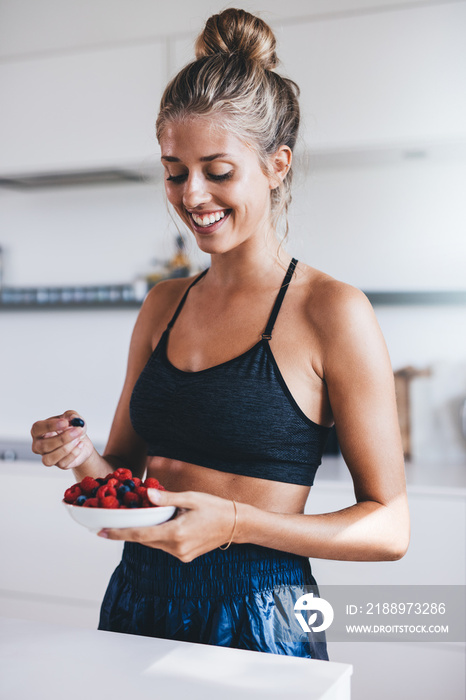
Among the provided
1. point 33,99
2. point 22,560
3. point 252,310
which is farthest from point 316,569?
point 33,99

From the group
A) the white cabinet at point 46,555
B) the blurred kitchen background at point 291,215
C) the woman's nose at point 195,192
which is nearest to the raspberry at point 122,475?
the woman's nose at point 195,192

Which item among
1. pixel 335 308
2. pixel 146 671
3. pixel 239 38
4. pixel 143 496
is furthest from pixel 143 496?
pixel 239 38

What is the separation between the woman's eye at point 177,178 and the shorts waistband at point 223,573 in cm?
62

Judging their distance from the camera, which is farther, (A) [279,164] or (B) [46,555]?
(B) [46,555]

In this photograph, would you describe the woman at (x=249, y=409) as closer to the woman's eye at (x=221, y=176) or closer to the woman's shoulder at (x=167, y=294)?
the woman's eye at (x=221, y=176)

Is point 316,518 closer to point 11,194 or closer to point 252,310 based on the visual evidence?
point 252,310

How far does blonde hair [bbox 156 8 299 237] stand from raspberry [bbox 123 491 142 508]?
2.01 ft

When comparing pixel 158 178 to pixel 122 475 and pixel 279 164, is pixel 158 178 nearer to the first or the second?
pixel 279 164

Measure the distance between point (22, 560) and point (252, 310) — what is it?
69.7 inches

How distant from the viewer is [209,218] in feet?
3.91

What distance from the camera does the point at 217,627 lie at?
1120 millimetres

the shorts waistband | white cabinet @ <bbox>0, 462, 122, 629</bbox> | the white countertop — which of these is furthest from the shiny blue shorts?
white cabinet @ <bbox>0, 462, 122, 629</bbox>

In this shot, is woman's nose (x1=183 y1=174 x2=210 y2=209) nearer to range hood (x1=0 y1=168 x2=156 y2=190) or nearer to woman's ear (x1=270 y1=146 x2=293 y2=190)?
woman's ear (x1=270 y1=146 x2=293 y2=190)

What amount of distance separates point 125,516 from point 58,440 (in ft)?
1.08
